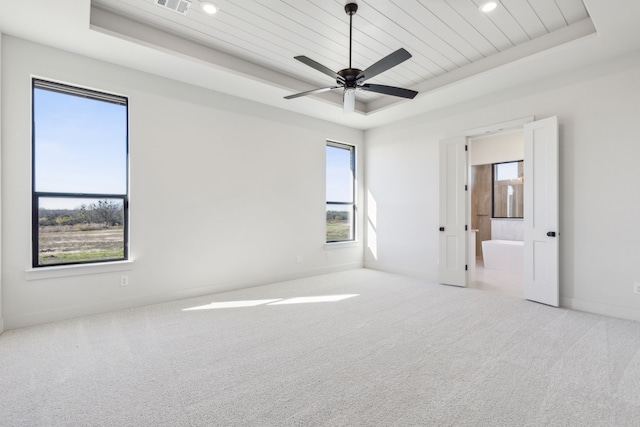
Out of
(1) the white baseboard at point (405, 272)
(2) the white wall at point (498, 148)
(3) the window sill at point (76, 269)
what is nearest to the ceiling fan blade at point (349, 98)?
(3) the window sill at point (76, 269)

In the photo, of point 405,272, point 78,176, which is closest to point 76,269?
point 78,176

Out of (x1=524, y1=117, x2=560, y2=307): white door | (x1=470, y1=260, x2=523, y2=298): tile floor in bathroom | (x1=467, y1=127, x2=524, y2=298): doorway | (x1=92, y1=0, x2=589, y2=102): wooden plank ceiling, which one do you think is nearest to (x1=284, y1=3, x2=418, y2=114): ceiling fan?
(x1=92, y1=0, x2=589, y2=102): wooden plank ceiling

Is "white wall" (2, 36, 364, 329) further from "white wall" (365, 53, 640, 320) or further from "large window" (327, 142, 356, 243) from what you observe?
"white wall" (365, 53, 640, 320)

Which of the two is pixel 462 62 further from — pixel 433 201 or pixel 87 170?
pixel 87 170

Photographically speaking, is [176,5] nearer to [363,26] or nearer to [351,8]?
[351,8]

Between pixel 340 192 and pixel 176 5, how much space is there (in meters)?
4.04

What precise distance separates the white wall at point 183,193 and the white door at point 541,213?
3118mm

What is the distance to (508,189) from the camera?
7.57 meters

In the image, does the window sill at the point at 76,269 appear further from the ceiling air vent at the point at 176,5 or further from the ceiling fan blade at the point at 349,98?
the ceiling fan blade at the point at 349,98

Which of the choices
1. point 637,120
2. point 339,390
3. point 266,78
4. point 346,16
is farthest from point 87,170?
point 637,120

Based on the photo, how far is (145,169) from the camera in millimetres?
3814

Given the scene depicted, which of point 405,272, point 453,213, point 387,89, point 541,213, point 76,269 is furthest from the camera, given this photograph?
point 405,272

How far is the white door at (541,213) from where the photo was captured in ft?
12.3

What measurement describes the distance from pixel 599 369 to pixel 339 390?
1.96 meters
